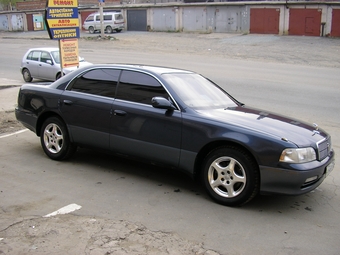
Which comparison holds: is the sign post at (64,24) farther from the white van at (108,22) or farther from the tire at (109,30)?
the tire at (109,30)

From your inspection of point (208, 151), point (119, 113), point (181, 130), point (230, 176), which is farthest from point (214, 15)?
point (230, 176)

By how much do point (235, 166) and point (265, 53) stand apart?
23.6 m

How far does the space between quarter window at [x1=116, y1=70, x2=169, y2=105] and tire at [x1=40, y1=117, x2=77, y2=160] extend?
3.81ft

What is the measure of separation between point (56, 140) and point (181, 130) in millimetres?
2330

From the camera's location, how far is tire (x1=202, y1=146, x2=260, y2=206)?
503cm

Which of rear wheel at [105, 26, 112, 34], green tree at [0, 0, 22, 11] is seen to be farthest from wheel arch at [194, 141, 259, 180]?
green tree at [0, 0, 22, 11]

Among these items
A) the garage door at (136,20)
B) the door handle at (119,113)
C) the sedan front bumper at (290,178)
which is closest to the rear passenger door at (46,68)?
the door handle at (119,113)

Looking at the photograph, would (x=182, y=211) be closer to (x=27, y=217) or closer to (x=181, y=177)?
(x=181, y=177)

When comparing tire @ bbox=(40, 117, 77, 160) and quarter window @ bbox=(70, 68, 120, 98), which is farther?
tire @ bbox=(40, 117, 77, 160)

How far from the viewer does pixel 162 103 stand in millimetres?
5531

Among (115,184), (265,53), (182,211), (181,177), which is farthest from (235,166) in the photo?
(265,53)

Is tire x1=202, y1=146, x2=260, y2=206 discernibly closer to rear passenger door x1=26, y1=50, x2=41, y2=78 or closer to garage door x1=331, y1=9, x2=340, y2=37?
rear passenger door x1=26, y1=50, x2=41, y2=78

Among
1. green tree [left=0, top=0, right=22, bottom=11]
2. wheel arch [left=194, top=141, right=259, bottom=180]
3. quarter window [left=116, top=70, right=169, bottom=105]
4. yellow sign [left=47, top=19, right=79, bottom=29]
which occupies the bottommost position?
wheel arch [left=194, top=141, right=259, bottom=180]

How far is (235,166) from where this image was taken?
16.9ft
